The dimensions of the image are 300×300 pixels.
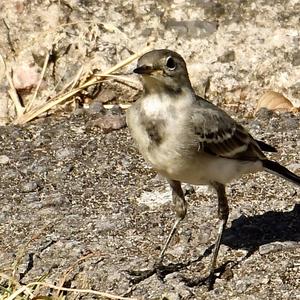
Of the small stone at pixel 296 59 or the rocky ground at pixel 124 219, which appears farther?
the small stone at pixel 296 59

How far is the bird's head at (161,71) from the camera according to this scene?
5.57 metres

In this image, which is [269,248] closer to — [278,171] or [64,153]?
[278,171]

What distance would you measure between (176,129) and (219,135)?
0.38 meters

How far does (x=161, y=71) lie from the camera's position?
18.4ft

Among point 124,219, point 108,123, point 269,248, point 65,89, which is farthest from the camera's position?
point 65,89

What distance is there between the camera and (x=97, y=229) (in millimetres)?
6312

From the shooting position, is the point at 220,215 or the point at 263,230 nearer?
the point at 220,215

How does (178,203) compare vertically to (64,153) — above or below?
above

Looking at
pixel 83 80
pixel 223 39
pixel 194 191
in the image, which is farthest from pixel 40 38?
pixel 194 191

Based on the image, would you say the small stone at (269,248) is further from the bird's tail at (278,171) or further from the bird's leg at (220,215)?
the bird's tail at (278,171)

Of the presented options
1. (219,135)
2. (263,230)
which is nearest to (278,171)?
(263,230)

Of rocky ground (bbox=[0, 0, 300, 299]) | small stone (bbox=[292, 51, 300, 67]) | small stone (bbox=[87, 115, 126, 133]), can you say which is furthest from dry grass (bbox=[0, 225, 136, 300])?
small stone (bbox=[292, 51, 300, 67])

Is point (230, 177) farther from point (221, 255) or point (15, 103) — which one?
point (15, 103)

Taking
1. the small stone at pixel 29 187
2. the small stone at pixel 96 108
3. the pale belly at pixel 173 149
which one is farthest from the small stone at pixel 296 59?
the pale belly at pixel 173 149
